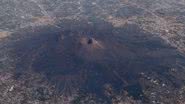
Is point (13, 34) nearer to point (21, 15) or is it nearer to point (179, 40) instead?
point (21, 15)

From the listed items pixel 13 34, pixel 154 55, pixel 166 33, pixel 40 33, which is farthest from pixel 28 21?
pixel 154 55

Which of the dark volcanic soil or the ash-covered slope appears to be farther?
the dark volcanic soil

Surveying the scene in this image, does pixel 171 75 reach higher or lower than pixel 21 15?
higher

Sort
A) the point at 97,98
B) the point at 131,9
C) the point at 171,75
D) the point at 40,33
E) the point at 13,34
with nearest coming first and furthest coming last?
1. the point at 97,98
2. the point at 171,75
3. the point at 40,33
4. the point at 13,34
5. the point at 131,9

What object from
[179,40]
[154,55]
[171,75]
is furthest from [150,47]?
[179,40]

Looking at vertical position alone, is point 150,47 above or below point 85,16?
above

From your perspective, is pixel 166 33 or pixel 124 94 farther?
pixel 166 33

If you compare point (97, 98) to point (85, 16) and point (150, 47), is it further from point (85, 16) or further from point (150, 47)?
point (85, 16)

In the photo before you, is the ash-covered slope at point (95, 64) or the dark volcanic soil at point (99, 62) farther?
the dark volcanic soil at point (99, 62)

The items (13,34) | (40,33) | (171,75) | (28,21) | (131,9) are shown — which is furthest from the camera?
(131,9)
